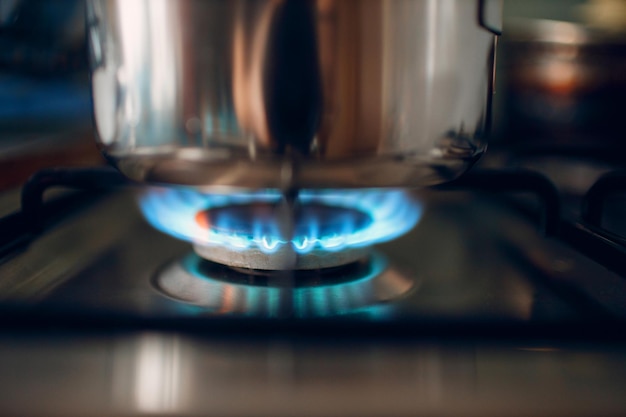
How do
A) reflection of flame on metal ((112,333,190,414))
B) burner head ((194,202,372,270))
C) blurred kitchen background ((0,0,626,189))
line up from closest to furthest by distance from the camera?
reflection of flame on metal ((112,333,190,414))
burner head ((194,202,372,270))
blurred kitchen background ((0,0,626,189))

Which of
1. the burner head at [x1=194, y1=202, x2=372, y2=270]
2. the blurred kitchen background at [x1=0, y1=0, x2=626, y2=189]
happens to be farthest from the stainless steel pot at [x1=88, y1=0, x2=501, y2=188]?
the blurred kitchen background at [x1=0, y1=0, x2=626, y2=189]

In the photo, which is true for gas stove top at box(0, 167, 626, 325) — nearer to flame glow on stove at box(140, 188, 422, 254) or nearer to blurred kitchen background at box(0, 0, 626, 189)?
flame glow on stove at box(140, 188, 422, 254)

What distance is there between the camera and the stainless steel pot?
1.04 feet

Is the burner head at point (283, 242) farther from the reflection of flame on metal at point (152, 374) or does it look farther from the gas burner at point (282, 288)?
the reflection of flame on metal at point (152, 374)

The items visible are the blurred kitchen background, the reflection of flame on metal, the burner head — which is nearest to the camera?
the reflection of flame on metal

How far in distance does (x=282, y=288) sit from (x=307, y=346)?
9cm

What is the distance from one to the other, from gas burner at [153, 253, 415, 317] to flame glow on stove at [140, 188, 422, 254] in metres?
0.02

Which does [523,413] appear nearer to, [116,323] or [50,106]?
[116,323]

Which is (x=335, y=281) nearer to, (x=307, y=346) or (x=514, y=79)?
(x=307, y=346)

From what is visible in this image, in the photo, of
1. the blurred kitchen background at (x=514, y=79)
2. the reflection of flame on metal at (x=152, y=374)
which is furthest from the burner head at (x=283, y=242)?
the blurred kitchen background at (x=514, y=79)

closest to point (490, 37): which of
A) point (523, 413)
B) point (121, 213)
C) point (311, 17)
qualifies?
point (311, 17)

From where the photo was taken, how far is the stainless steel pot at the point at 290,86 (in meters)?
0.32

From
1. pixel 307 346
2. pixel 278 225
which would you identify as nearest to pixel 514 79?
pixel 278 225

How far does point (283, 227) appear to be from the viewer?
38 cm
